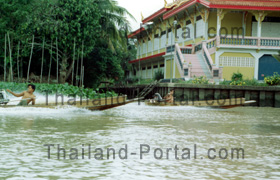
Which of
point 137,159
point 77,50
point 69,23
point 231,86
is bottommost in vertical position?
point 137,159

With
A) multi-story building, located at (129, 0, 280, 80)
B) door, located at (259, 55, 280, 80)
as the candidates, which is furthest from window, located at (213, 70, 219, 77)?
door, located at (259, 55, 280, 80)

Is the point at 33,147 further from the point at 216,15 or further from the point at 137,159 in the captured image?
the point at 216,15

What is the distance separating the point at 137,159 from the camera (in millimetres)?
7371

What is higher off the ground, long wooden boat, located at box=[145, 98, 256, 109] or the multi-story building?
the multi-story building

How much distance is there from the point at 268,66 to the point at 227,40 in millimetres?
3793

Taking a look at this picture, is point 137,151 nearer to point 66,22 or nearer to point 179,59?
point 179,59

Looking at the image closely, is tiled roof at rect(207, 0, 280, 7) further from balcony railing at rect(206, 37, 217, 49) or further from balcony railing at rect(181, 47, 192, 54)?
balcony railing at rect(181, 47, 192, 54)

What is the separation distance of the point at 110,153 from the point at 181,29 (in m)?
29.8

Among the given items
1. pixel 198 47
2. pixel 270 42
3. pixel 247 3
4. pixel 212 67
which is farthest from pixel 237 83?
pixel 247 3

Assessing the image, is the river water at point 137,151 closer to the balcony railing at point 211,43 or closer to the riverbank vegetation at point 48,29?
the balcony railing at point 211,43

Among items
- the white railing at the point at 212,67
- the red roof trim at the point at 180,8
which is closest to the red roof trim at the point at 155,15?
the red roof trim at the point at 180,8

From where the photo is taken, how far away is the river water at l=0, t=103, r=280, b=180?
6.38 metres

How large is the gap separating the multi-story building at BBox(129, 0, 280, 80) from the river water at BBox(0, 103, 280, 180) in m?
16.3

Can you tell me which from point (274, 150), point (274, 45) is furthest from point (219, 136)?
point (274, 45)
